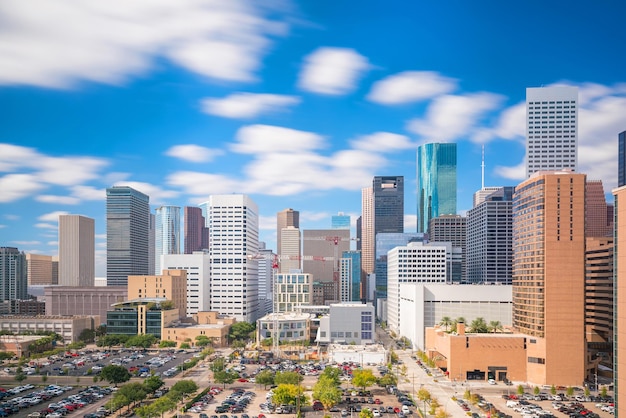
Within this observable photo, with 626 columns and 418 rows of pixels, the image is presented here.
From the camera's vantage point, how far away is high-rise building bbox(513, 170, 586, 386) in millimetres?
67375

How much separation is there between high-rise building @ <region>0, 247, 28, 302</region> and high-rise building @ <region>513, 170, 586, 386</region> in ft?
498

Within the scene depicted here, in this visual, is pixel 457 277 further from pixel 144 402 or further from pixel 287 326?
pixel 144 402

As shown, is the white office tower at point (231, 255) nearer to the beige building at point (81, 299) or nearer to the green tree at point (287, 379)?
the beige building at point (81, 299)

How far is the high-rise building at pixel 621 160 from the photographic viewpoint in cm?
16950

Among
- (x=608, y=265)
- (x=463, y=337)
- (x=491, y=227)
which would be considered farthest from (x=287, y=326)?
(x=491, y=227)

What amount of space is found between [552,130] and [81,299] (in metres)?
158

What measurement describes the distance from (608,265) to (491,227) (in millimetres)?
76711

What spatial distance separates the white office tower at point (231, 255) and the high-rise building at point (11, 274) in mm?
71793

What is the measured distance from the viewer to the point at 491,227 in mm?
163125

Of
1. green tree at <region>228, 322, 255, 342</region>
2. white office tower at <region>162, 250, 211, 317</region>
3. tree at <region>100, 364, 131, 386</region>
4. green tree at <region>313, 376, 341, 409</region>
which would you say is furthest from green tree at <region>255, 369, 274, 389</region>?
white office tower at <region>162, 250, 211, 317</region>

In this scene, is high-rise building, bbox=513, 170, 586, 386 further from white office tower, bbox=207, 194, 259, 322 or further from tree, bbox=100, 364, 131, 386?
white office tower, bbox=207, 194, 259, 322

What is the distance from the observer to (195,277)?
132 m

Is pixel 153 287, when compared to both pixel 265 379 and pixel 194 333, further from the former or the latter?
pixel 265 379

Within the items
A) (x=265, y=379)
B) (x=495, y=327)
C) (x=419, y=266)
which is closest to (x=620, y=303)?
(x=265, y=379)
